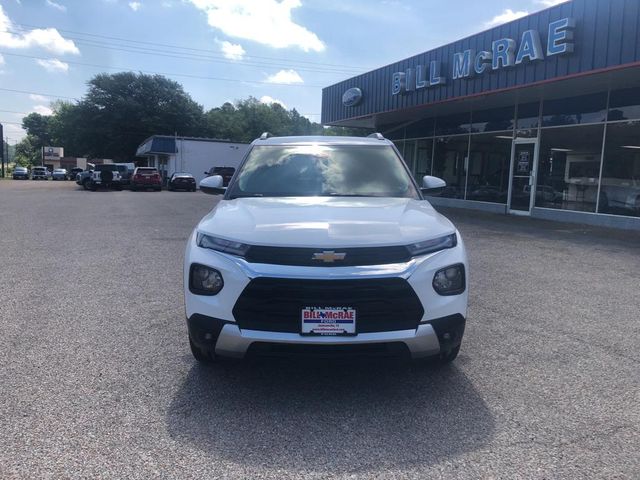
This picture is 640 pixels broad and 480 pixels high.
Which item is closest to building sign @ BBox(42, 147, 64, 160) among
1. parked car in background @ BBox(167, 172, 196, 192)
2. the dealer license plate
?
parked car in background @ BBox(167, 172, 196, 192)

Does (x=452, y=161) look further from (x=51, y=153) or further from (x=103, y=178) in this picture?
(x=51, y=153)

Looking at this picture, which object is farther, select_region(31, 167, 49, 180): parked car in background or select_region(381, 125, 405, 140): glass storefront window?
select_region(31, 167, 49, 180): parked car in background

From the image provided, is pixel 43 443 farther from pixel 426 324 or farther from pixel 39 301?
pixel 39 301

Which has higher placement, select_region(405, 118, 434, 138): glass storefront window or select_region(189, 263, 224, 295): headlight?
select_region(405, 118, 434, 138): glass storefront window

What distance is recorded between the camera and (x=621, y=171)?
13469mm

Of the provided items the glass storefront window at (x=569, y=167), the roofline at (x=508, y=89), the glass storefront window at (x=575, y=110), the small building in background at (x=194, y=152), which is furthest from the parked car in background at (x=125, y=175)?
the glass storefront window at (x=575, y=110)

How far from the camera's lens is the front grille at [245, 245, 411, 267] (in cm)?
325

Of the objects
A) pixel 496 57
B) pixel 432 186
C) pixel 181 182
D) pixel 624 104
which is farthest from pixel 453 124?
Result: pixel 181 182

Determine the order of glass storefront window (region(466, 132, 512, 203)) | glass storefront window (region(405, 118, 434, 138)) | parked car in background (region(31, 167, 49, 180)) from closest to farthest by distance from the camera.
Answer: glass storefront window (region(466, 132, 512, 203)), glass storefront window (region(405, 118, 434, 138)), parked car in background (region(31, 167, 49, 180))

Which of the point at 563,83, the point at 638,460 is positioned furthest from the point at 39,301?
the point at 563,83

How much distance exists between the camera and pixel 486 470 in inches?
105

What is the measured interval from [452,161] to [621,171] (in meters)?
7.40

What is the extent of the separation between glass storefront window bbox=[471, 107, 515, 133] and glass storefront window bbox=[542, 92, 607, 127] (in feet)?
4.90

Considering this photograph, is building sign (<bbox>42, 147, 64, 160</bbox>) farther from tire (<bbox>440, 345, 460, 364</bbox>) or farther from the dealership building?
tire (<bbox>440, 345, 460, 364</bbox>)
